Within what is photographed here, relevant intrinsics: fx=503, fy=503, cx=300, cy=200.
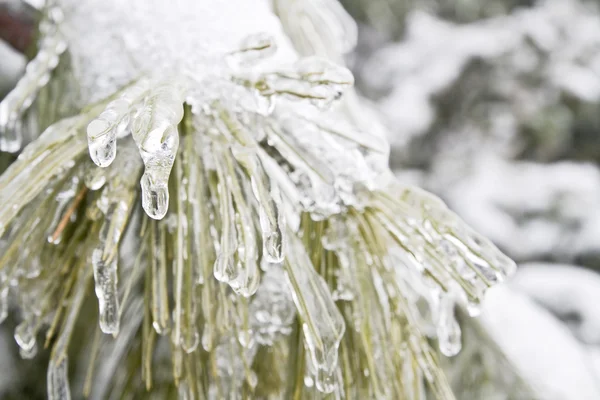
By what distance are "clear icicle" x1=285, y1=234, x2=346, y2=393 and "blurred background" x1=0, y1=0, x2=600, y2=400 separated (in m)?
2.04

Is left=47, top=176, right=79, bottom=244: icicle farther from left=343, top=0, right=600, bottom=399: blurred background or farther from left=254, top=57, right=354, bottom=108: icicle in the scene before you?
left=343, top=0, right=600, bottom=399: blurred background

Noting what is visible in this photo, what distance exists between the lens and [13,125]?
20.1 inches

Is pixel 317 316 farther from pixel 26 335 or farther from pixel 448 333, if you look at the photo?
pixel 26 335

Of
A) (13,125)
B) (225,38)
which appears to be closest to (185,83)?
(225,38)

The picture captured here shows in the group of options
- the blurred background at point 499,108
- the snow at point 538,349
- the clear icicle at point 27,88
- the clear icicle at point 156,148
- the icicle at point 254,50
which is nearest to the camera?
the clear icicle at point 156,148

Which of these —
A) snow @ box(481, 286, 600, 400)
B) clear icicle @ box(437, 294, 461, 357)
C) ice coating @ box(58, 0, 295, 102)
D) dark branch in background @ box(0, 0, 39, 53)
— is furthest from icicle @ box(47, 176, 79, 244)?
snow @ box(481, 286, 600, 400)

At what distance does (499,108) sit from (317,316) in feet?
8.30

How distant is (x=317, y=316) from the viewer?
382 mm

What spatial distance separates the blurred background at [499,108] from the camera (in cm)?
245

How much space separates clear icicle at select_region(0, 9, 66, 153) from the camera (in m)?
0.51

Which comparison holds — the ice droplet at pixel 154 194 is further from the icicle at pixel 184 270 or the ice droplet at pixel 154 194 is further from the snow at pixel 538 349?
the snow at pixel 538 349

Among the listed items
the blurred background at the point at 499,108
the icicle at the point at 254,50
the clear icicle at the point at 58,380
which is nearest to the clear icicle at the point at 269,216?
the icicle at the point at 254,50

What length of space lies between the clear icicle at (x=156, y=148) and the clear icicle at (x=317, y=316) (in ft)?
0.43

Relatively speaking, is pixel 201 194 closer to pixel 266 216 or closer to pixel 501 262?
pixel 266 216
